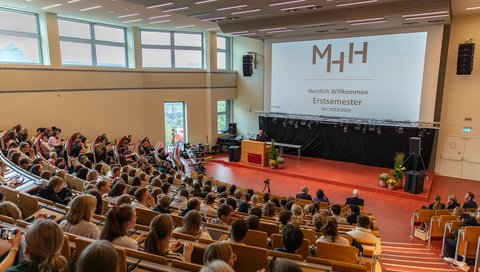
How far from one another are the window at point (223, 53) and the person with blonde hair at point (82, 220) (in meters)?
14.0

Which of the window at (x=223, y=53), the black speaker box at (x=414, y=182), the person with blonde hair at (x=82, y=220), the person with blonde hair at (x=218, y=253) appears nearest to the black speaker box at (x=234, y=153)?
the window at (x=223, y=53)

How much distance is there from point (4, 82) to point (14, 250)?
9.54 m

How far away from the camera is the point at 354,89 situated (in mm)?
12539

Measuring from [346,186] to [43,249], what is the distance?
9887 millimetres

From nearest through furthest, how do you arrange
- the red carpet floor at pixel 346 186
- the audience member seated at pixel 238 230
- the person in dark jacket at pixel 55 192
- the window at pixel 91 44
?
1. the audience member seated at pixel 238 230
2. the person in dark jacket at pixel 55 192
3. the red carpet floor at pixel 346 186
4. the window at pixel 91 44

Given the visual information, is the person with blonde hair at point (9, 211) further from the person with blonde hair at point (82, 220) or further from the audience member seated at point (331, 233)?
the audience member seated at point (331, 233)

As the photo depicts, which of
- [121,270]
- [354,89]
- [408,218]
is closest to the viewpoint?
[121,270]

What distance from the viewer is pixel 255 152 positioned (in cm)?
1298

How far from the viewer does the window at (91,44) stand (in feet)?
38.3

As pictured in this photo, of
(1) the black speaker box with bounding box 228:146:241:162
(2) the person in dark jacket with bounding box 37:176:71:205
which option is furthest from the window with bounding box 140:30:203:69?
(2) the person in dark jacket with bounding box 37:176:71:205

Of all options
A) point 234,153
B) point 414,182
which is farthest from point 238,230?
point 234,153

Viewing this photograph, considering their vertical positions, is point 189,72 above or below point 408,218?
above

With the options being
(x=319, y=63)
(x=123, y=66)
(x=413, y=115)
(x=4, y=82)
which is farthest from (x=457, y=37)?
(x=4, y=82)

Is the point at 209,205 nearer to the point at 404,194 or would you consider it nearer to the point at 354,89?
the point at 404,194
